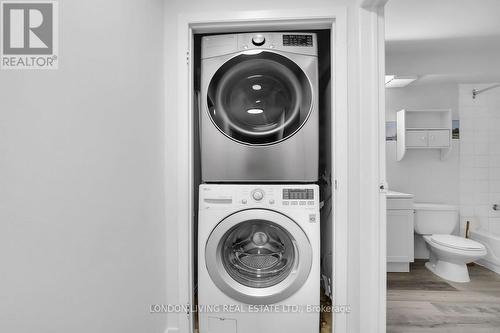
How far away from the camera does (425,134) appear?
3164 mm

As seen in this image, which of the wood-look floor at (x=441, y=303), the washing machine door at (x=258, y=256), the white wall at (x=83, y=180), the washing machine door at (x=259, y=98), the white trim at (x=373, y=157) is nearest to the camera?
the white wall at (x=83, y=180)

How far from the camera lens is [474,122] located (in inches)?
132

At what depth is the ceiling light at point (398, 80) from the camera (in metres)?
2.99

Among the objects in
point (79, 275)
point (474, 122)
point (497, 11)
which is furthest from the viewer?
point (474, 122)

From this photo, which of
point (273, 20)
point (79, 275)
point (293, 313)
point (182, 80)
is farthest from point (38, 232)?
point (273, 20)

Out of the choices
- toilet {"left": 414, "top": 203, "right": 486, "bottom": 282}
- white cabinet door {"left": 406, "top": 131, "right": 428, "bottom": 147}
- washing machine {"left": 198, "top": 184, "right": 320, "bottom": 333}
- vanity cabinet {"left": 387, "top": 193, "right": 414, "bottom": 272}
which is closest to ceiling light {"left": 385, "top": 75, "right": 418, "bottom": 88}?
white cabinet door {"left": 406, "top": 131, "right": 428, "bottom": 147}

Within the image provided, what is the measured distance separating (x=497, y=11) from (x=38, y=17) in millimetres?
3163

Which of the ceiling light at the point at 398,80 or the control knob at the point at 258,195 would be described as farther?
the ceiling light at the point at 398,80

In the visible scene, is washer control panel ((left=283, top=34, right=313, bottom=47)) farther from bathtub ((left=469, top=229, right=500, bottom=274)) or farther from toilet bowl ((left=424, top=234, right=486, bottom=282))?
bathtub ((left=469, top=229, right=500, bottom=274))

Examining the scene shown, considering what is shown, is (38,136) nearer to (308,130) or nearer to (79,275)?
(79,275)

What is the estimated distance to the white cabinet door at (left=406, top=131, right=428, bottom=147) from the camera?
3168 mm

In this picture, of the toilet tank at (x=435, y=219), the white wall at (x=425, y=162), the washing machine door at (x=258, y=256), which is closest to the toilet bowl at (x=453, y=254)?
the toilet tank at (x=435, y=219)

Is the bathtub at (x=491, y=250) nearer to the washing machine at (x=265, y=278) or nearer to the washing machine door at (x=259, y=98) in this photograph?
the washing machine at (x=265, y=278)

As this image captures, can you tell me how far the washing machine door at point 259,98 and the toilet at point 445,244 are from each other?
7.18 ft
